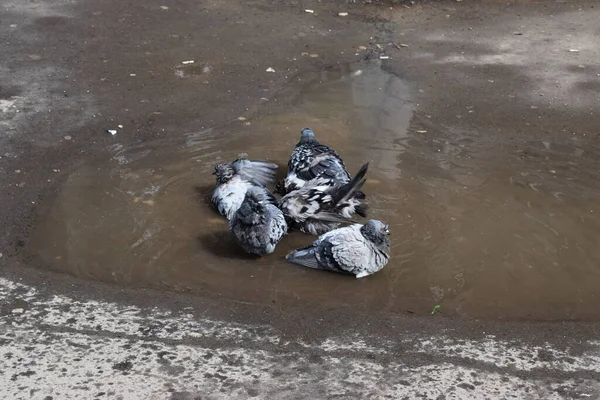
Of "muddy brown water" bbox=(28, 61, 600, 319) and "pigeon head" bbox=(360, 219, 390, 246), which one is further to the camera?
"pigeon head" bbox=(360, 219, 390, 246)

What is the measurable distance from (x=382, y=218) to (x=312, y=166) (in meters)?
0.73

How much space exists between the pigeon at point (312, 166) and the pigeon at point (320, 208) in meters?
0.32

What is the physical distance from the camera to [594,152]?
23.3 ft

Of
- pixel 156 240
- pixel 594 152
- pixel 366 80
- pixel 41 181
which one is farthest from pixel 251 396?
pixel 366 80

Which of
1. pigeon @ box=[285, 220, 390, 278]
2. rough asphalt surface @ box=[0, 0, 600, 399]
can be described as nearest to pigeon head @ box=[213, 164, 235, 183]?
pigeon @ box=[285, 220, 390, 278]

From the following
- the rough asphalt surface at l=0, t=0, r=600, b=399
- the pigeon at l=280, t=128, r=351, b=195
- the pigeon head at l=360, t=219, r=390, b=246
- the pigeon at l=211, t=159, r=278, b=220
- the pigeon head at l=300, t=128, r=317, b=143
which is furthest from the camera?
the pigeon head at l=300, t=128, r=317, b=143

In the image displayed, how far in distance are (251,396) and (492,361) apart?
1.34 metres

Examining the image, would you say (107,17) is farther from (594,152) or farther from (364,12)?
(594,152)

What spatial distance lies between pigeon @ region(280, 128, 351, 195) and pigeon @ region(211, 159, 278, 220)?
217 millimetres

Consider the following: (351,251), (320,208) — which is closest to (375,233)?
(351,251)

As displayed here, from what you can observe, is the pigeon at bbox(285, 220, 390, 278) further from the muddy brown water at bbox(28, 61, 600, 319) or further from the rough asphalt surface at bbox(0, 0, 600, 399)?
the rough asphalt surface at bbox(0, 0, 600, 399)

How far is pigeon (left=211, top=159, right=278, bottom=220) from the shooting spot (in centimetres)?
599

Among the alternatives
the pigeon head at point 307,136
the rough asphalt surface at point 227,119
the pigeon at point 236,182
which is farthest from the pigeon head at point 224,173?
the rough asphalt surface at point 227,119

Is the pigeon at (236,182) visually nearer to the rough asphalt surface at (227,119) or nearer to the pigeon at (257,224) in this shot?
the pigeon at (257,224)
